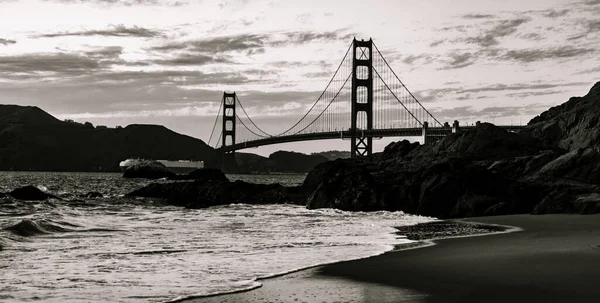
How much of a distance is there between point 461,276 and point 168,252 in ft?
20.4

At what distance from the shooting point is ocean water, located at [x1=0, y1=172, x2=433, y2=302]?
9.41 meters

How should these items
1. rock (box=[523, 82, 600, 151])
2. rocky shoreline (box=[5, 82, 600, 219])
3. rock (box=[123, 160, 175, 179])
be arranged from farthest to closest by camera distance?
rock (box=[123, 160, 175, 179]), rock (box=[523, 82, 600, 151]), rocky shoreline (box=[5, 82, 600, 219])

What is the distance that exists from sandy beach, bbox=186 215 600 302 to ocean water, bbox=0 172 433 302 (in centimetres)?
75

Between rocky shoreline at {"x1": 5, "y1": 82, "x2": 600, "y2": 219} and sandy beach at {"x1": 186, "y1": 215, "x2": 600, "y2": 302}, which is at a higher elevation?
rocky shoreline at {"x1": 5, "y1": 82, "x2": 600, "y2": 219}

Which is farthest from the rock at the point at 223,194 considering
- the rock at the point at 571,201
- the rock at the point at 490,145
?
the rock at the point at 571,201

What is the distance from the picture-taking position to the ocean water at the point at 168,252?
941 centimetres

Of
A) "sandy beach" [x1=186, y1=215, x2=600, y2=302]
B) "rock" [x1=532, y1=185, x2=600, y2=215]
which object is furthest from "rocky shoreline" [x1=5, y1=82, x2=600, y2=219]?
"sandy beach" [x1=186, y1=215, x2=600, y2=302]

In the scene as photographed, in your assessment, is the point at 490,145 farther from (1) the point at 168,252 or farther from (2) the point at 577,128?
(1) the point at 168,252

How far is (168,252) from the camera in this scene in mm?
13648

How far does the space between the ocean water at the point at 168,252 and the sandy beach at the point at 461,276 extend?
75 centimetres

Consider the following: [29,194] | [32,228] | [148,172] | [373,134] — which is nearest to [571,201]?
[32,228]

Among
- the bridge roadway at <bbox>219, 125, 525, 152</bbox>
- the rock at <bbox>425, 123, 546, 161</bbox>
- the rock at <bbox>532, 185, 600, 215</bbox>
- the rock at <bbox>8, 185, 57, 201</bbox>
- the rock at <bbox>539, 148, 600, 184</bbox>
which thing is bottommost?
the rock at <bbox>8, 185, 57, 201</bbox>

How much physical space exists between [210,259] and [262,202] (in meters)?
22.6

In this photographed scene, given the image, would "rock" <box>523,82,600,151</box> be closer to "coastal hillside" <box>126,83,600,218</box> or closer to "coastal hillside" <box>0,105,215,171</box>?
"coastal hillside" <box>126,83,600,218</box>
